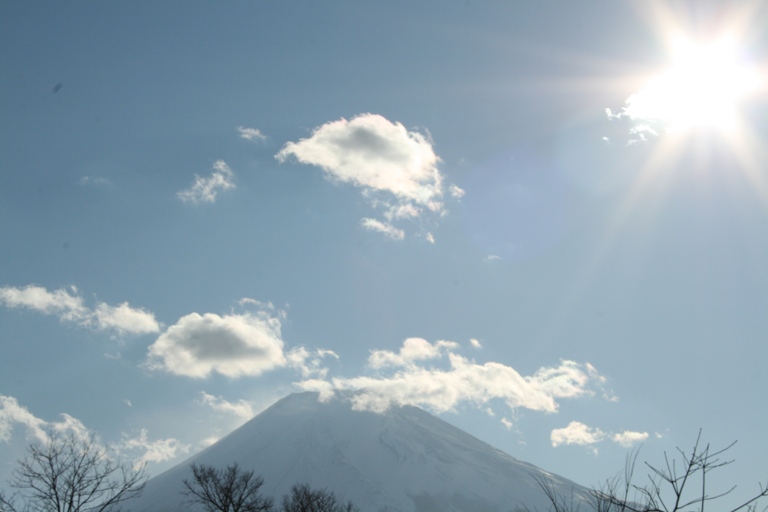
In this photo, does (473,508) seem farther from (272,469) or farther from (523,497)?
(272,469)

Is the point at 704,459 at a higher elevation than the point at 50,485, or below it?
higher

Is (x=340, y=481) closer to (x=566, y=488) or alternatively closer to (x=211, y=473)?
(x=566, y=488)

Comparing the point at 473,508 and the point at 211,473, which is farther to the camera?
the point at 473,508

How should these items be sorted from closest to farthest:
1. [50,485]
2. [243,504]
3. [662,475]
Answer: [662,475] < [50,485] < [243,504]

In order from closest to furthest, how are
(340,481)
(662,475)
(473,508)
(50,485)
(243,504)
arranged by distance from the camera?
(662,475)
(50,485)
(243,504)
(473,508)
(340,481)

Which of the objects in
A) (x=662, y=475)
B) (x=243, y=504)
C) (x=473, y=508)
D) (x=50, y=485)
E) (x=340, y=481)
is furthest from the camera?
(x=340, y=481)

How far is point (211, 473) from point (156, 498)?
6602 inches

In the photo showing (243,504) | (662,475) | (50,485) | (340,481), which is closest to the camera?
(662,475)

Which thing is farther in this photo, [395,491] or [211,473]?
[395,491]

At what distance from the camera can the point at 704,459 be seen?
10.1 meters

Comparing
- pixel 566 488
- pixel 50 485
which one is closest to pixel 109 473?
pixel 50 485

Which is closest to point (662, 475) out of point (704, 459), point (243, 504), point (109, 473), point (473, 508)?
→ point (704, 459)

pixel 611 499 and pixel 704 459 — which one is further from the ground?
pixel 704 459

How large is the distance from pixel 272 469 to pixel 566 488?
89.0m
